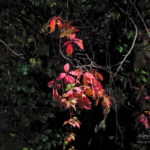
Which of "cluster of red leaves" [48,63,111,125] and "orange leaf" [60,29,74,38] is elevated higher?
"orange leaf" [60,29,74,38]

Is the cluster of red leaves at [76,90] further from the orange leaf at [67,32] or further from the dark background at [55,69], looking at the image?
the dark background at [55,69]

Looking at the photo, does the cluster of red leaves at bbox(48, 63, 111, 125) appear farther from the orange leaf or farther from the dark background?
the dark background

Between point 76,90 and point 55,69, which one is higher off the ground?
point 55,69

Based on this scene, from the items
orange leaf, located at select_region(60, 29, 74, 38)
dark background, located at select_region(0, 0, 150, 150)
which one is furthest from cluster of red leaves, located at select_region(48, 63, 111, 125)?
dark background, located at select_region(0, 0, 150, 150)

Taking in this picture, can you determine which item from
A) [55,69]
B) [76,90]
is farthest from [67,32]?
[55,69]

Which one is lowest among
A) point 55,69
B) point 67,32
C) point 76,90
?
point 76,90

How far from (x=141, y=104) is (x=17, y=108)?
168cm

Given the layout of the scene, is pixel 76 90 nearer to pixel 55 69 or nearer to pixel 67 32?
pixel 67 32

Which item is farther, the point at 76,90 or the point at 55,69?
the point at 55,69

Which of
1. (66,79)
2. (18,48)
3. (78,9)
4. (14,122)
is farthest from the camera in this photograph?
(18,48)

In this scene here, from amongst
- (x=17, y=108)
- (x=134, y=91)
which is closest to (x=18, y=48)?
(x=17, y=108)

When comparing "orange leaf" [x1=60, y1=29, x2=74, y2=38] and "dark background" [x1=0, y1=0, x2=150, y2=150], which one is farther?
"dark background" [x1=0, y1=0, x2=150, y2=150]

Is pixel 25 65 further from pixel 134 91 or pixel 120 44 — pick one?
pixel 134 91

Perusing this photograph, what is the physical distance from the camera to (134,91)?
2.78 m
